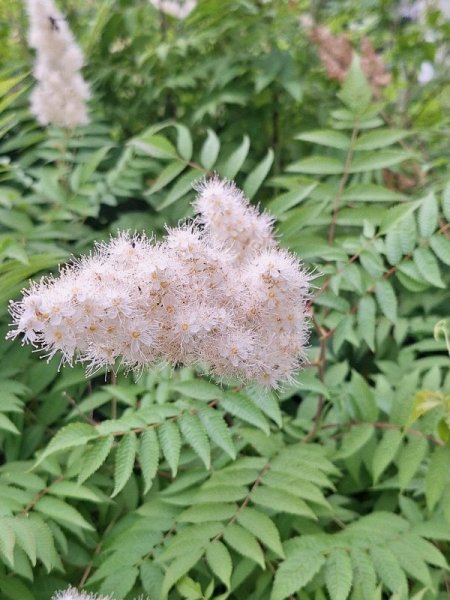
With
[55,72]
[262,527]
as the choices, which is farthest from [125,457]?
[55,72]

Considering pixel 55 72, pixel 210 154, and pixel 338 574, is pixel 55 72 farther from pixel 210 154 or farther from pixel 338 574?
pixel 338 574

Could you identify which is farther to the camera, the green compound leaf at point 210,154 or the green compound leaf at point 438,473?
the green compound leaf at point 210,154

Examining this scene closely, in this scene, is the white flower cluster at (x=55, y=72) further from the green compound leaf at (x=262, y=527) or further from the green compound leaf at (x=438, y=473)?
the green compound leaf at (x=438, y=473)

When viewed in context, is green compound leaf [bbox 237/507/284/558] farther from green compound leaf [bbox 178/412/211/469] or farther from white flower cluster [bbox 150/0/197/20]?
white flower cluster [bbox 150/0/197/20]

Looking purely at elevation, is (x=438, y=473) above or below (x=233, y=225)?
below

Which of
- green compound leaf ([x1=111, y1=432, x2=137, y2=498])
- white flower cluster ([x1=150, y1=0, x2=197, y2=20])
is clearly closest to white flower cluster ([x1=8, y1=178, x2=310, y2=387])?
green compound leaf ([x1=111, y1=432, x2=137, y2=498])

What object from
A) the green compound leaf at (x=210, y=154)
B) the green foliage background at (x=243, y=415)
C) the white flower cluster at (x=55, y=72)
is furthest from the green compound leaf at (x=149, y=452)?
the white flower cluster at (x=55, y=72)
